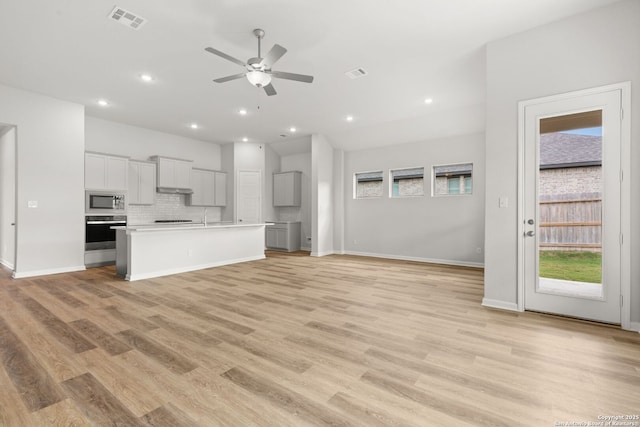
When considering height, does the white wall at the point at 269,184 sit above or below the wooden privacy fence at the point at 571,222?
above

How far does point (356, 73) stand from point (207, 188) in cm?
572

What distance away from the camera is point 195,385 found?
188cm

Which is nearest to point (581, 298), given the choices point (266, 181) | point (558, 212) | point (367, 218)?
point (558, 212)

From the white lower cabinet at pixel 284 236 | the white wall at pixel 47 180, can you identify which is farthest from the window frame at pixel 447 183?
the white wall at pixel 47 180

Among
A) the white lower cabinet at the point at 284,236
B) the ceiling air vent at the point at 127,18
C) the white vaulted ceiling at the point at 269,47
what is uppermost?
the white vaulted ceiling at the point at 269,47

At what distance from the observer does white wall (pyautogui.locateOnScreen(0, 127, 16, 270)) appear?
5214 mm

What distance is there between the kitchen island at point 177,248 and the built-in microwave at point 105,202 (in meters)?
1.25

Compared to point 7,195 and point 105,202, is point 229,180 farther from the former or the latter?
point 7,195

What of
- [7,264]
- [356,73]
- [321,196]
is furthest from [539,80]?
[7,264]

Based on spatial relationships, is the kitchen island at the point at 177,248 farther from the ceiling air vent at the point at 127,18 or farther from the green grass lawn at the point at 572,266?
the green grass lawn at the point at 572,266

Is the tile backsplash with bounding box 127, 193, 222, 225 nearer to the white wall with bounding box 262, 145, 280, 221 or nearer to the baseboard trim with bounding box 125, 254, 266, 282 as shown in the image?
the white wall with bounding box 262, 145, 280, 221

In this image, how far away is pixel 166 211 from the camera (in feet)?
25.5

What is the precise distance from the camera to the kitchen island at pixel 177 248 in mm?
4867

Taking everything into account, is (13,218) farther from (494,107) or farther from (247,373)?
(494,107)
